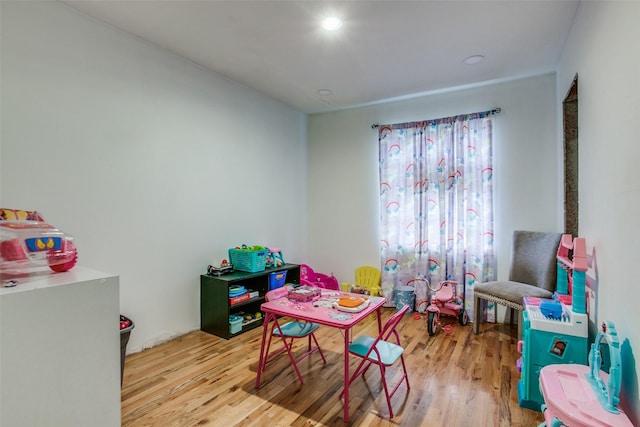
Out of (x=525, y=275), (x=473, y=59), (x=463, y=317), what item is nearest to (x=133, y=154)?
(x=473, y=59)

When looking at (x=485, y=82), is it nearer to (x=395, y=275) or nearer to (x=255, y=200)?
(x=395, y=275)

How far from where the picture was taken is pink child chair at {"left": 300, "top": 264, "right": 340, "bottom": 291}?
3525 millimetres

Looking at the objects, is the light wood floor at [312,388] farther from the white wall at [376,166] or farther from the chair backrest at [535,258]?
the white wall at [376,166]

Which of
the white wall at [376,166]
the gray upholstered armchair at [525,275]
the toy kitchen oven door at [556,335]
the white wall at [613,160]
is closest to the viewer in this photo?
the white wall at [613,160]

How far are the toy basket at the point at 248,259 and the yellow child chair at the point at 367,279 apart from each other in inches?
54.1

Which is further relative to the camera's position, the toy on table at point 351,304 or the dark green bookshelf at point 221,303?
the dark green bookshelf at point 221,303

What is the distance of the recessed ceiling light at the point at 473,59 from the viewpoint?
3.02m

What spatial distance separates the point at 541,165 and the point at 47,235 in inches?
166

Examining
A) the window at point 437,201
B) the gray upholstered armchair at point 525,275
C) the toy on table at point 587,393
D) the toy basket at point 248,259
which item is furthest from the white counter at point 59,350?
the window at point 437,201

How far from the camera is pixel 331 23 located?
2492 mm

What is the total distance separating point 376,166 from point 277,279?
6.80 ft

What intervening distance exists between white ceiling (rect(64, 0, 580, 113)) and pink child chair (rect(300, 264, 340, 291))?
2299 mm

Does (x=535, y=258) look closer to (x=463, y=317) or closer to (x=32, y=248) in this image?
(x=463, y=317)

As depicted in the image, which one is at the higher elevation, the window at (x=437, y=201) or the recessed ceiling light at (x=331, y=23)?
the recessed ceiling light at (x=331, y=23)
